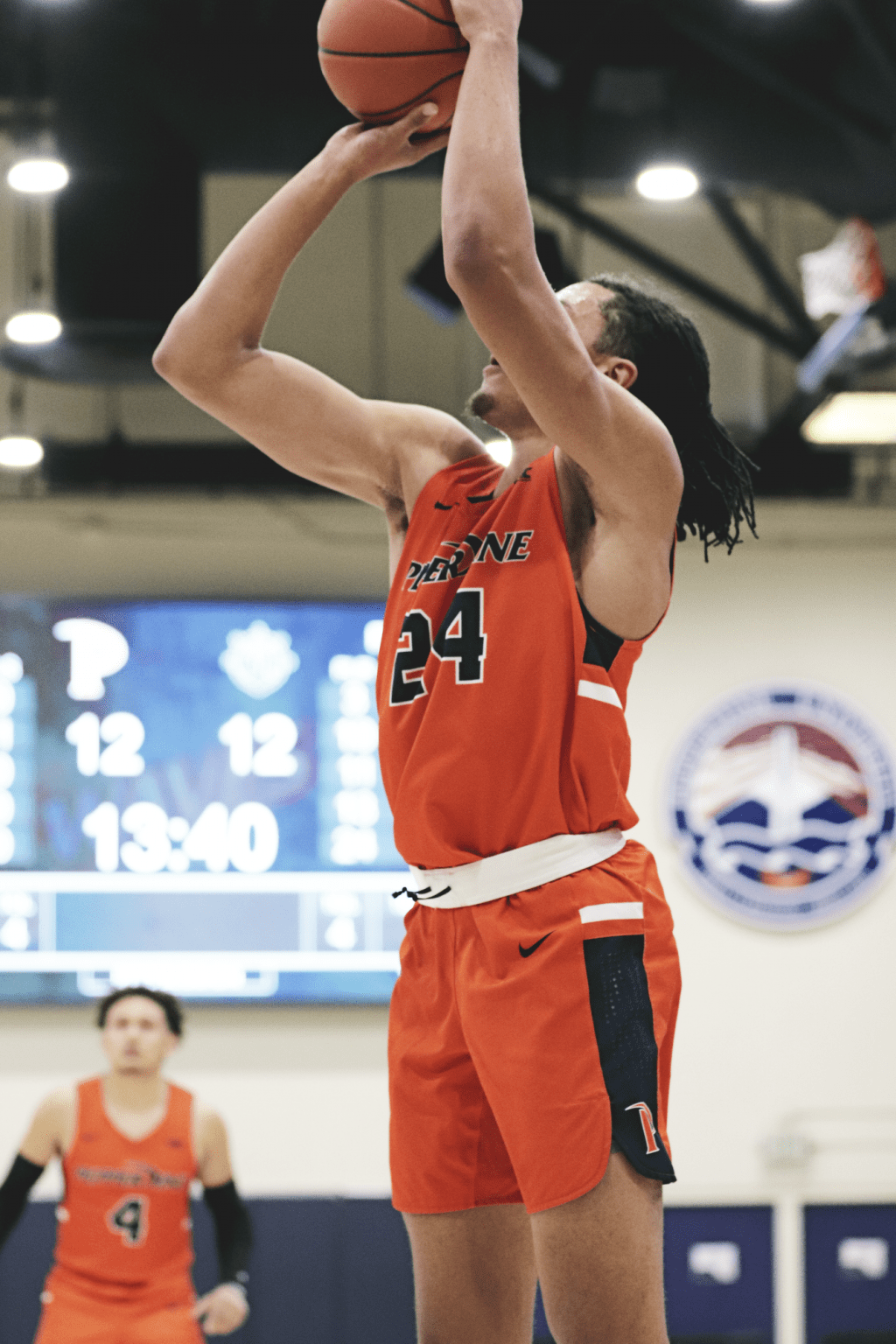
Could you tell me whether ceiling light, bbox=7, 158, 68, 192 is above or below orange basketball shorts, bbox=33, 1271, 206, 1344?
above

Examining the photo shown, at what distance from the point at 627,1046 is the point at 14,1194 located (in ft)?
11.5

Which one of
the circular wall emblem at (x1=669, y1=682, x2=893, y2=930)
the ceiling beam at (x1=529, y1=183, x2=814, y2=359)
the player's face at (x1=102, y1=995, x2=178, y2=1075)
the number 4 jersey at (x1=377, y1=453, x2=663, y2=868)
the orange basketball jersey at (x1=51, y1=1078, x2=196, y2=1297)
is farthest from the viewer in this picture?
the circular wall emblem at (x1=669, y1=682, x2=893, y2=930)

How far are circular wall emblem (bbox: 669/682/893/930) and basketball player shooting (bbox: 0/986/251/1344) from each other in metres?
3.03

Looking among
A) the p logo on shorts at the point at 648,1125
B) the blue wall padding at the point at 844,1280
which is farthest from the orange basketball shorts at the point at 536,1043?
the blue wall padding at the point at 844,1280

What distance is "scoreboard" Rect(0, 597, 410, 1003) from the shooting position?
687cm

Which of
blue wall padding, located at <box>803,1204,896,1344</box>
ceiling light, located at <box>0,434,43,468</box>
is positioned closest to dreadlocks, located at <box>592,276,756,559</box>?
ceiling light, located at <box>0,434,43,468</box>

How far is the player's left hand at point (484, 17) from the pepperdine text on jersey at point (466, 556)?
60 centimetres

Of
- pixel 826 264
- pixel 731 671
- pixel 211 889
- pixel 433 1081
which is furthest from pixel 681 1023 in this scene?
pixel 433 1081

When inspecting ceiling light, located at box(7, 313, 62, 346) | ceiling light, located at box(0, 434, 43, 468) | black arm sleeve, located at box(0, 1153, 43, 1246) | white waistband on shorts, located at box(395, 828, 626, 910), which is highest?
ceiling light, located at box(7, 313, 62, 346)

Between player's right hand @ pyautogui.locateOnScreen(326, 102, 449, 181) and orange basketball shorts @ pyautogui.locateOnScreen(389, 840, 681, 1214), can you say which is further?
player's right hand @ pyautogui.locateOnScreen(326, 102, 449, 181)

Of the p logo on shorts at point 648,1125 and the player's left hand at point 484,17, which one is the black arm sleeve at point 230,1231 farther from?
the player's left hand at point 484,17

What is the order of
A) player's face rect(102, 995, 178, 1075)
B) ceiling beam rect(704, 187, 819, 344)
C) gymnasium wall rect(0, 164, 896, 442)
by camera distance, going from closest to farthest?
player's face rect(102, 995, 178, 1075), ceiling beam rect(704, 187, 819, 344), gymnasium wall rect(0, 164, 896, 442)

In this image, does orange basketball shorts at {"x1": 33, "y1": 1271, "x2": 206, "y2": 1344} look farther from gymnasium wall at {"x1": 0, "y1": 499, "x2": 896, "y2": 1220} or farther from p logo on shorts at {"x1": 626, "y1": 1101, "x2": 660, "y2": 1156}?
p logo on shorts at {"x1": 626, "y1": 1101, "x2": 660, "y2": 1156}

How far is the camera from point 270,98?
5398 millimetres
